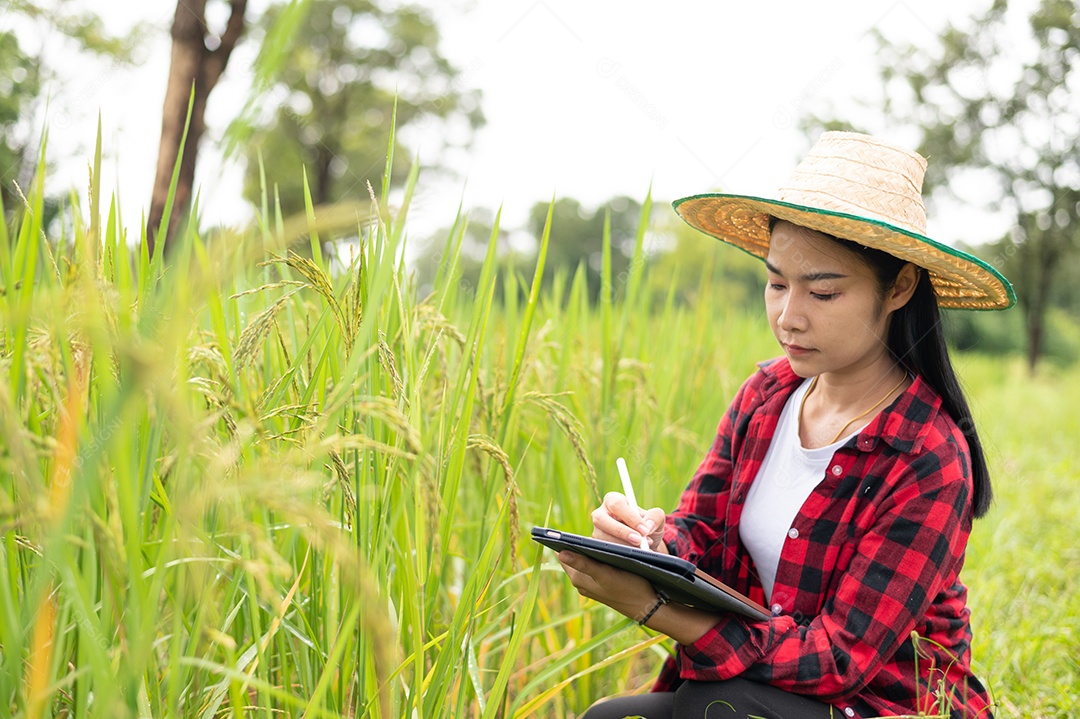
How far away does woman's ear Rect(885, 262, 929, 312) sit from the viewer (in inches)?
63.4

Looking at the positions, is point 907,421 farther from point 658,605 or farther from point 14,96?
point 14,96

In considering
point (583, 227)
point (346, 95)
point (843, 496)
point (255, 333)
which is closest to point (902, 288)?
point (843, 496)

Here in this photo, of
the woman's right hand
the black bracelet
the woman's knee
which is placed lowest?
the woman's knee

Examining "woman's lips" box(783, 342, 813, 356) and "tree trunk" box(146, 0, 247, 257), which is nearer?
"woman's lips" box(783, 342, 813, 356)

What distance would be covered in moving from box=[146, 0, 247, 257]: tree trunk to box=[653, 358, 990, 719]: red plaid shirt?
3.08m

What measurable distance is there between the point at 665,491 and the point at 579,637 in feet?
2.21

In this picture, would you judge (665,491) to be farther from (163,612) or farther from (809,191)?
(163,612)

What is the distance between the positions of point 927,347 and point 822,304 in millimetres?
266

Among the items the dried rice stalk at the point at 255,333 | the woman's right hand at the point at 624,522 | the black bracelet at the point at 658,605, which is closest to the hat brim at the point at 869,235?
the woman's right hand at the point at 624,522

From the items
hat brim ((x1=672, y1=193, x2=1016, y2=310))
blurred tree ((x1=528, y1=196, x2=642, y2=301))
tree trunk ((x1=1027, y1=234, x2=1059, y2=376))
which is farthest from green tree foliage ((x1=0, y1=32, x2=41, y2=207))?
blurred tree ((x1=528, y1=196, x2=642, y2=301))

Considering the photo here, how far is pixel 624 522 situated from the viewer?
151 cm

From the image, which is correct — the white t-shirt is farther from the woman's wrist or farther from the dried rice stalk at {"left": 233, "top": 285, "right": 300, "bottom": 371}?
the dried rice stalk at {"left": 233, "top": 285, "right": 300, "bottom": 371}

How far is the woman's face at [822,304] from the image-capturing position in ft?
A: 4.99

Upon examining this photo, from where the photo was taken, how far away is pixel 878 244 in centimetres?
148
